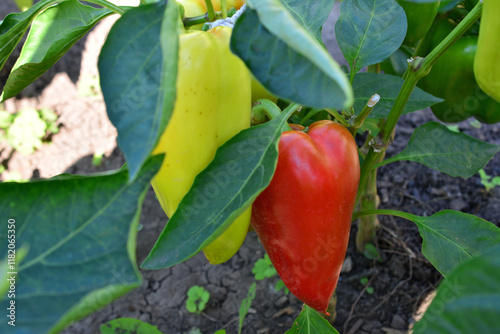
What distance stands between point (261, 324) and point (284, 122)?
32.3 inches

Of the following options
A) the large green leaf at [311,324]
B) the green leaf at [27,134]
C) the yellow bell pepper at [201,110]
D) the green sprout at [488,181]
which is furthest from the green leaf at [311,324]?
the green leaf at [27,134]

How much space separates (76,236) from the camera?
36cm

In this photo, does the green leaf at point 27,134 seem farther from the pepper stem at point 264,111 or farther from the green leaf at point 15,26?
the pepper stem at point 264,111

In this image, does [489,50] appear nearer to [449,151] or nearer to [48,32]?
[449,151]

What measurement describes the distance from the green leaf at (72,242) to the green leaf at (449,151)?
0.50 m

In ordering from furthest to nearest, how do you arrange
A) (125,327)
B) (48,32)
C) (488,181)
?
(488,181), (125,327), (48,32)

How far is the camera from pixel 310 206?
1.68 ft

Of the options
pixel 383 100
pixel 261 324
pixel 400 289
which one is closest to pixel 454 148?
pixel 383 100

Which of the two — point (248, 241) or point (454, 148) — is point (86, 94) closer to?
point (248, 241)

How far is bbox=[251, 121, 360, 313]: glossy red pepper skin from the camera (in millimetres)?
502

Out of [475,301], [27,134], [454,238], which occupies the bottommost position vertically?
[27,134]

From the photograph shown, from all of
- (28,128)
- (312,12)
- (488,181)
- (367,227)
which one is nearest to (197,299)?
(367,227)

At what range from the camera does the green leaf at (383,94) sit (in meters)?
0.62

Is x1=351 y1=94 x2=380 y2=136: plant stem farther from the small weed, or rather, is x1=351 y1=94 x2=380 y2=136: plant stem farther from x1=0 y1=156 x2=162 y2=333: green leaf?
the small weed
